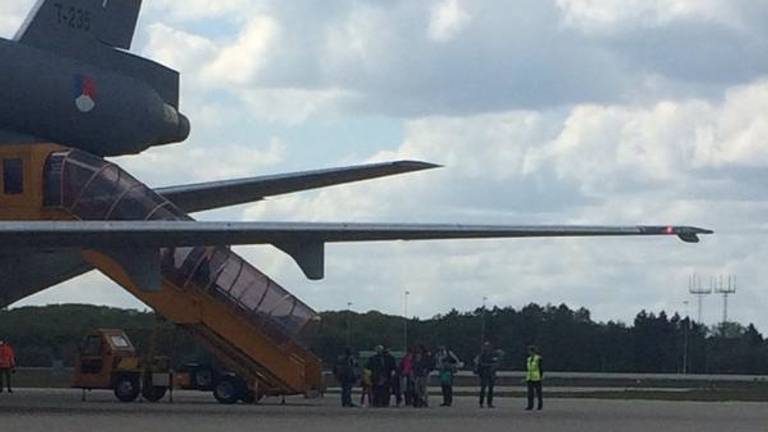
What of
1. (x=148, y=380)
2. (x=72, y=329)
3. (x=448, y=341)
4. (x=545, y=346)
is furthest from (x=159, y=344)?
(x=545, y=346)

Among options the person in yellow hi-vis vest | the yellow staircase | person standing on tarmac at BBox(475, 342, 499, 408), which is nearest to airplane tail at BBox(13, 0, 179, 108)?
the yellow staircase

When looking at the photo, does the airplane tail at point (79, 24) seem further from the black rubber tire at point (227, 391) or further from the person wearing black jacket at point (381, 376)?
the person wearing black jacket at point (381, 376)

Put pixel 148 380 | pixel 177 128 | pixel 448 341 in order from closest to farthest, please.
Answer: pixel 148 380 → pixel 177 128 → pixel 448 341

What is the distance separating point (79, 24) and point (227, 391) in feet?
30.5

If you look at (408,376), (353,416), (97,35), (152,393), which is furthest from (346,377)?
(97,35)

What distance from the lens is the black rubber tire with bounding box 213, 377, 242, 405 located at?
3625 cm

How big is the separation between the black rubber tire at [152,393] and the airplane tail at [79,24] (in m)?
7.88

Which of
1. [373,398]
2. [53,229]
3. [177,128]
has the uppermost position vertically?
[177,128]

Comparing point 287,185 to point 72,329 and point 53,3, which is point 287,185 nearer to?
point 53,3

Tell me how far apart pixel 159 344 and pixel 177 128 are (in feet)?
17.3

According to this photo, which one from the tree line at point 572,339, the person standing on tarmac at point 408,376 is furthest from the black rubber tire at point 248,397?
the tree line at point 572,339

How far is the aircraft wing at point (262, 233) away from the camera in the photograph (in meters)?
30.1

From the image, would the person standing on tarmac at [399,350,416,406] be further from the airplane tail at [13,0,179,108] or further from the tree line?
the tree line

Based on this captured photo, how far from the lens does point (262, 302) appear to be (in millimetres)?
34312
